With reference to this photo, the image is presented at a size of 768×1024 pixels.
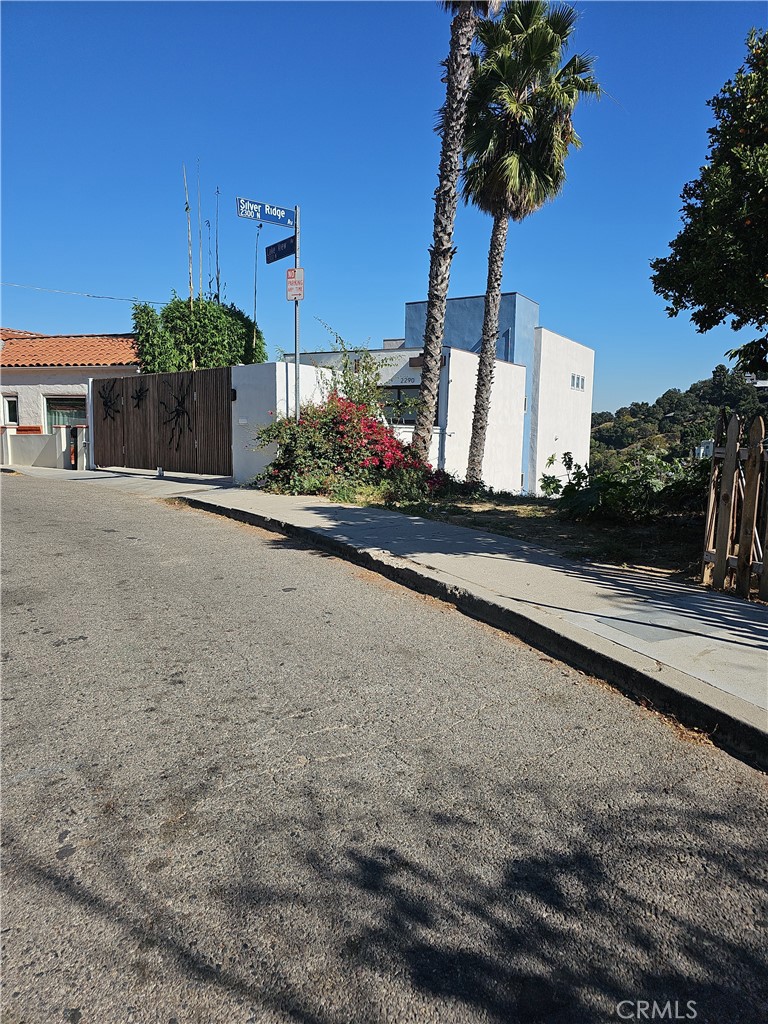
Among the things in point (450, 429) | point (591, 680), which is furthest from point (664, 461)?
point (450, 429)

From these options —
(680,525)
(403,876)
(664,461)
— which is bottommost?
(403,876)

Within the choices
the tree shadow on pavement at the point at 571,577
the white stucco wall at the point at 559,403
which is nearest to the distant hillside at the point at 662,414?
the white stucco wall at the point at 559,403

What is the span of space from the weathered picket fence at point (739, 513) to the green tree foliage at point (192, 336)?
68.8ft

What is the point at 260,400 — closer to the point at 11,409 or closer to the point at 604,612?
the point at 604,612

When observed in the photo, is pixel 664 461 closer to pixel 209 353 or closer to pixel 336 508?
pixel 336 508

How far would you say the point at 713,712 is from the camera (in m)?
3.36

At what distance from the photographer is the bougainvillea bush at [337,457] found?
12.3m

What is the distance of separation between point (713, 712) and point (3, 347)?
31.3 metres

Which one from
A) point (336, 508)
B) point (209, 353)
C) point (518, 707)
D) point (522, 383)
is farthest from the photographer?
point (522, 383)

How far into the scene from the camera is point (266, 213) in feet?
39.3

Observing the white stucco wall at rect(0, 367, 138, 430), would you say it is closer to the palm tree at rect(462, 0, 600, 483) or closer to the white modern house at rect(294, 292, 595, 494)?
the white modern house at rect(294, 292, 595, 494)

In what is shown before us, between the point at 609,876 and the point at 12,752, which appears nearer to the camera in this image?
the point at 609,876

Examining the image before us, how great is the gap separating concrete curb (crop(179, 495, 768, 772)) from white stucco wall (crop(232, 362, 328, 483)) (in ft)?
25.1

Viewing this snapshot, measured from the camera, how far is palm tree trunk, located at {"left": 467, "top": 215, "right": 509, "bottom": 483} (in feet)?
55.2
